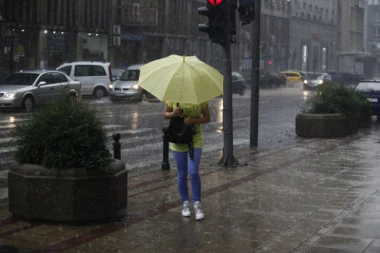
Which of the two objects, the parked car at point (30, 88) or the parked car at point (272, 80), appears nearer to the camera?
the parked car at point (30, 88)

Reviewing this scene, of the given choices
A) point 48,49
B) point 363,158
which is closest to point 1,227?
point 363,158

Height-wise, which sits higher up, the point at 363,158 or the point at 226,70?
the point at 226,70

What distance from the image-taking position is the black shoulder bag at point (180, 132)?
27.0 ft

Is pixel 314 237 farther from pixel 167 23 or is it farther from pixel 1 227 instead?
pixel 167 23

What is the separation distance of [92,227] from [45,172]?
30.8 inches

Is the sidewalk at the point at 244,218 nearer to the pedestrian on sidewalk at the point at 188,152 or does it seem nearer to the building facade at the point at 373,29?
the pedestrian on sidewalk at the point at 188,152

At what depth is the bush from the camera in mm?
7859

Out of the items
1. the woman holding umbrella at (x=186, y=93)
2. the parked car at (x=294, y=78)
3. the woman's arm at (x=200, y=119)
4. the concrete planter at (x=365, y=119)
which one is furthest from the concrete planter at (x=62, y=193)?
the parked car at (x=294, y=78)

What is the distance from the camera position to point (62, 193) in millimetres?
7785

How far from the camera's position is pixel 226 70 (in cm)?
Answer: 1280

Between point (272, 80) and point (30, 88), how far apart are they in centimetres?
3549

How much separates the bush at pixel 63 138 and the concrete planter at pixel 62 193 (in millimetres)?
121

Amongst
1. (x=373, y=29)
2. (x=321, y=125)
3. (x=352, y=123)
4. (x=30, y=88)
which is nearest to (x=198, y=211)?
(x=321, y=125)

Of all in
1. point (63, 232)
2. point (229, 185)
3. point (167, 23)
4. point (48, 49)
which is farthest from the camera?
point (167, 23)
